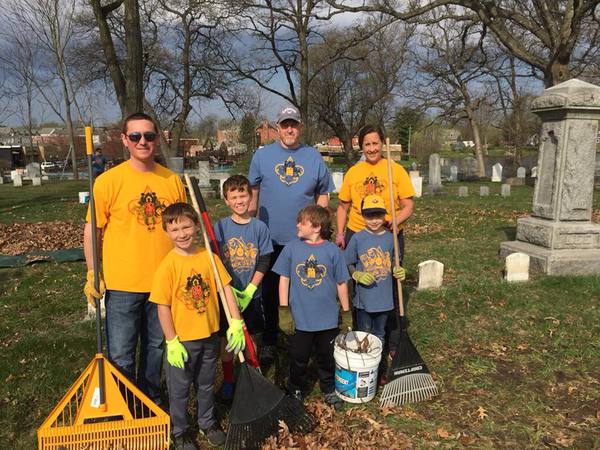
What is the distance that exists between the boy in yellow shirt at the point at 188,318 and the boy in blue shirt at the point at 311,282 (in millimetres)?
547

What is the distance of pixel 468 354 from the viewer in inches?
168

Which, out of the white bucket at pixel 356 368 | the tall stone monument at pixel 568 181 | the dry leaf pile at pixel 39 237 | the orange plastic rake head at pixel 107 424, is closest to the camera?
the orange plastic rake head at pixel 107 424

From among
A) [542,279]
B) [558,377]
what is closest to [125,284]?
[558,377]

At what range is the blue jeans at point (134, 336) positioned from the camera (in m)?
2.89

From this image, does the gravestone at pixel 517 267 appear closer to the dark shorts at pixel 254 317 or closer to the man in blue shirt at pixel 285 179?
the man in blue shirt at pixel 285 179

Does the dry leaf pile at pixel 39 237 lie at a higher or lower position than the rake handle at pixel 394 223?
lower

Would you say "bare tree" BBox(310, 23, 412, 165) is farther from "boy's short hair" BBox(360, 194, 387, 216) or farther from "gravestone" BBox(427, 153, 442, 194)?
"boy's short hair" BBox(360, 194, 387, 216)

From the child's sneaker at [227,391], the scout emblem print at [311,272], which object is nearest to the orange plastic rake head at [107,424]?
the child's sneaker at [227,391]

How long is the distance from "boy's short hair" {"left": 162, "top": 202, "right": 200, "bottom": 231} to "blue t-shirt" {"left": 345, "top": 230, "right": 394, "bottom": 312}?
4.74ft

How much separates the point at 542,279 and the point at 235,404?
196 inches

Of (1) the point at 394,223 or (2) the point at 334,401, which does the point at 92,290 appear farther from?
(1) the point at 394,223

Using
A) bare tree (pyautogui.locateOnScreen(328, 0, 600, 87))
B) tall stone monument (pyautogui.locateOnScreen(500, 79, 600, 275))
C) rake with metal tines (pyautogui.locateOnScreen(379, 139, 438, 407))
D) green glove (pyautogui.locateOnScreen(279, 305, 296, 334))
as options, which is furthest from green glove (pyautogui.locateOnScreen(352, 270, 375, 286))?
bare tree (pyautogui.locateOnScreen(328, 0, 600, 87))

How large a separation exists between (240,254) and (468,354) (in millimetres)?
2439

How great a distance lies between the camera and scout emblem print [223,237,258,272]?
11.2 feet
